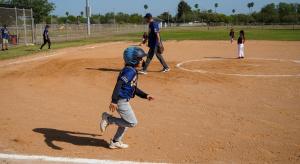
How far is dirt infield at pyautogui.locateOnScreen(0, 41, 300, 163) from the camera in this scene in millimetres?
5477

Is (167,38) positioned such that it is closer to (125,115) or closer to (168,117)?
(168,117)

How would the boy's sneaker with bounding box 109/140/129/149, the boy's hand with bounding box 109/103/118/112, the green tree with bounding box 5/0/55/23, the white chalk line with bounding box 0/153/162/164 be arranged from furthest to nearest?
the green tree with bounding box 5/0/55/23, the boy's sneaker with bounding box 109/140/129/149, the boy's hand with bounding box 109/103/118/112, the white chalk line with bounding box 0/153/162/164

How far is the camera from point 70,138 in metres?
6.09

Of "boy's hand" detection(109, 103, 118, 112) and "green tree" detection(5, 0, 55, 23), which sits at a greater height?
"green tree" detection(5, 0, 55, 23)

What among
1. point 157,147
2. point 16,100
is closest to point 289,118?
point 157,147

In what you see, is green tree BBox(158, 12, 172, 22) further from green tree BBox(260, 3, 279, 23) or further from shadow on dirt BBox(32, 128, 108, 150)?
shadow on dirt BBox(32, 128, 108, 150)

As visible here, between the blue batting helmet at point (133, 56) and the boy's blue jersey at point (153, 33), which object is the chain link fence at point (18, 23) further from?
the blue batting helmet at point (133, 56)

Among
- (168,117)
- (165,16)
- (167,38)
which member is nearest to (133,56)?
(168,117)

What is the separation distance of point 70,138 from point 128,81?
159 cm

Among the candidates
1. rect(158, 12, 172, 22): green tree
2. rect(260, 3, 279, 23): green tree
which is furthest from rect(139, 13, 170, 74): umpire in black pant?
rect(158, 12, 172, 22): green tree

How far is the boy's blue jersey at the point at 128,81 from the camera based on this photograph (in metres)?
5.20

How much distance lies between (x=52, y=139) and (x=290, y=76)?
27.3ft

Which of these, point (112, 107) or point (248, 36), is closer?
point (112, 107)

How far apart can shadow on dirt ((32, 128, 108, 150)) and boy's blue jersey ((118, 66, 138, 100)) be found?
93 cm
